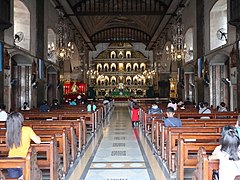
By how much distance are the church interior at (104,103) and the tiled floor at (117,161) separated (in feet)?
0.07

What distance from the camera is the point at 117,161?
7.20 metres

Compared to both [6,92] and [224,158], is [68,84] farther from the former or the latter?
[224,158]

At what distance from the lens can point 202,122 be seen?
800 centimetres

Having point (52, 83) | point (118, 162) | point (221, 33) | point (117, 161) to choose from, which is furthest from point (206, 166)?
point (52, 83)

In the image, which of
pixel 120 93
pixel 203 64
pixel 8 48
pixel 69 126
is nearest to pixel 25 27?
pixel 8 48

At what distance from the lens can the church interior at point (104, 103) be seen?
6211 millimetres

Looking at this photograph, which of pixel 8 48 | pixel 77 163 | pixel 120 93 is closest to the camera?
pixel 77 163

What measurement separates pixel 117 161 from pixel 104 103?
51.7 ft

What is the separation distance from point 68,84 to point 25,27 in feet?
49.3

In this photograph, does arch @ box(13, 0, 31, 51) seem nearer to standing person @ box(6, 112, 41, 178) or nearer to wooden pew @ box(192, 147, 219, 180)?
standing person @ box(6, 112, 41, 178)

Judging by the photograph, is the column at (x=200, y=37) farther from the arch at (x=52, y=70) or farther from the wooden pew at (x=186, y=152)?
the wooden pew at (x=186, y=152)

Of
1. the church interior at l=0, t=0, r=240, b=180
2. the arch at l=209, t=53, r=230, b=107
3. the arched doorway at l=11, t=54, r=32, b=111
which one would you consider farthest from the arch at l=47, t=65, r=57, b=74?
the arch at l=209, t=53, r=230, b=107

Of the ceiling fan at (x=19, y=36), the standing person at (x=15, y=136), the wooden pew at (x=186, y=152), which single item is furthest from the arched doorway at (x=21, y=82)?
the wooden pew at (x=186, y=152)

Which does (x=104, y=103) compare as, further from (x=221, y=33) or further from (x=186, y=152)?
(x=186, y=152)
